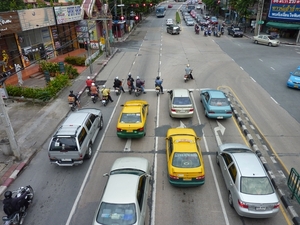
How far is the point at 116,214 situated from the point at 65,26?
104ft

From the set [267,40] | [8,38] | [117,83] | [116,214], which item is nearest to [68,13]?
[8,38]

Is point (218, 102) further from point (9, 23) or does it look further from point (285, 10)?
point (285, 10)

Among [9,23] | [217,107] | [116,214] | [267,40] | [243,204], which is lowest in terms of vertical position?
[267,40]

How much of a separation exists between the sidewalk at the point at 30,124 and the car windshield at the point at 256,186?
32.5 ft

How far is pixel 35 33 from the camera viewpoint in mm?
28547

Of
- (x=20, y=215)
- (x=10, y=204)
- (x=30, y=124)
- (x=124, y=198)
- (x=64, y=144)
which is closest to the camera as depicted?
(x=124, y=198)

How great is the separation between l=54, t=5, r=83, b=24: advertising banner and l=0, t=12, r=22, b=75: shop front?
6908 millimetres

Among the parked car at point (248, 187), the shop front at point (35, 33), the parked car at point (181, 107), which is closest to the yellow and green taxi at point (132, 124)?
the parked car at point (181, 107)

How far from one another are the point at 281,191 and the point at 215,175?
2.66m

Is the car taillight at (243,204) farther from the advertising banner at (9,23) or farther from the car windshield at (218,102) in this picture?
the advertising banner at (9,23)

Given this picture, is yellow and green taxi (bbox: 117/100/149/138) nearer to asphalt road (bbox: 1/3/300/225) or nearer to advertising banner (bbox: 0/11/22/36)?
asphalt road (bbox: 1/3/300/225)

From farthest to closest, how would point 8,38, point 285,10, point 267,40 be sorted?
point 285,10 → point 267,40 → point 8,38

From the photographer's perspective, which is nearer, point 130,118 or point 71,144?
point 71,144

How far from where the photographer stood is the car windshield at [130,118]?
1397cm
